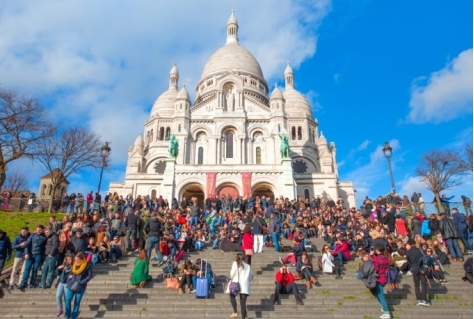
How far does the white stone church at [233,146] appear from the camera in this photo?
31.4 metres

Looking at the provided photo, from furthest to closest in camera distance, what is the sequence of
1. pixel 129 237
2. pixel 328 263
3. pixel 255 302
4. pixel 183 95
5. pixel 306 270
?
pixel 183 95
pixel 129 237
pixel 328 263
pixel 306 270
pixel 255 302

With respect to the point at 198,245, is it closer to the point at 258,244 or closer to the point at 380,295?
the point at 258,244

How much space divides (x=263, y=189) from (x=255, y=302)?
2385cm


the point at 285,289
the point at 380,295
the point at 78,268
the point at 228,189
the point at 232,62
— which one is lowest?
the point at 380,295

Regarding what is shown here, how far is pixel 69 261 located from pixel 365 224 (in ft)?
41.3

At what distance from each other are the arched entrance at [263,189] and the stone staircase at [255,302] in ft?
67.3

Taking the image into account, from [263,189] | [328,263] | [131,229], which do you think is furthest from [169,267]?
[263,189]

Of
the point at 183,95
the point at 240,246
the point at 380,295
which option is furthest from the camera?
the point at 183,95

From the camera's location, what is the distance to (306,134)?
47094 mm

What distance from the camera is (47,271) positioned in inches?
393

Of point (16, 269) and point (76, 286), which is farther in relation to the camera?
point (16, 269)

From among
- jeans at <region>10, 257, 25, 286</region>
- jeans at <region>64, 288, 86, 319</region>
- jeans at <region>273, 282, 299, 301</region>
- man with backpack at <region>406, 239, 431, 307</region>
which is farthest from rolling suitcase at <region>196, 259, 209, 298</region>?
man with backpack at <region>406, 239, 431, 307</region>

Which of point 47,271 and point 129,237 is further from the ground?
point 129,237

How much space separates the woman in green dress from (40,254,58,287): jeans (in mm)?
2214
